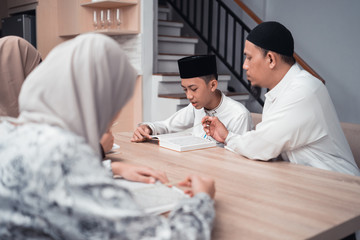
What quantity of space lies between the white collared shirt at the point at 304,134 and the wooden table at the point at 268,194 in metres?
0.10

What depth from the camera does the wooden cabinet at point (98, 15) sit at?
14.0ft

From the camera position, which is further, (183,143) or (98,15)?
(98,15)

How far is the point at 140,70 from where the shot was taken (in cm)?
436

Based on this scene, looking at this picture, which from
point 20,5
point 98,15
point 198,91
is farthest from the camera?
point 20,5

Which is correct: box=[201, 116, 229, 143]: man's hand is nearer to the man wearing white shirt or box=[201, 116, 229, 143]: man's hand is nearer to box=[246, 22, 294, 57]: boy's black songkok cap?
the man wearing white shirt

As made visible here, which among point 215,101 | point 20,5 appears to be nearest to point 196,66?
point 215,101

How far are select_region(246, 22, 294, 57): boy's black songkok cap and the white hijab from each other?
131 cm

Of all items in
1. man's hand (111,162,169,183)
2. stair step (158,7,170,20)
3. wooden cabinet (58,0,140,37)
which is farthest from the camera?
stair step (158,7,170,20)

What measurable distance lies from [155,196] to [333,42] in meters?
4.45

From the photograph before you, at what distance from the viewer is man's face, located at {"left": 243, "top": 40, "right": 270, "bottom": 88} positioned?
2080 millimetres

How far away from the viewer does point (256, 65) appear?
2109 mm

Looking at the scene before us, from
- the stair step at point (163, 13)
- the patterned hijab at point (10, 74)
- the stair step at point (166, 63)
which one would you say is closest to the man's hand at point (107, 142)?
the patterned hijab at point (10, 74)

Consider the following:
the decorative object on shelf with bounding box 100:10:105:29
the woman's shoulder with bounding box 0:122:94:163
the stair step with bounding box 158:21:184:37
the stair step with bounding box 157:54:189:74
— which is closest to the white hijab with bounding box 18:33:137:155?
the woman's shoulder with bounding box 0:122:94:163

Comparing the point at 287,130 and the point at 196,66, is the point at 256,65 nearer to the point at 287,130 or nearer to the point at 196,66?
the point at 287,130
